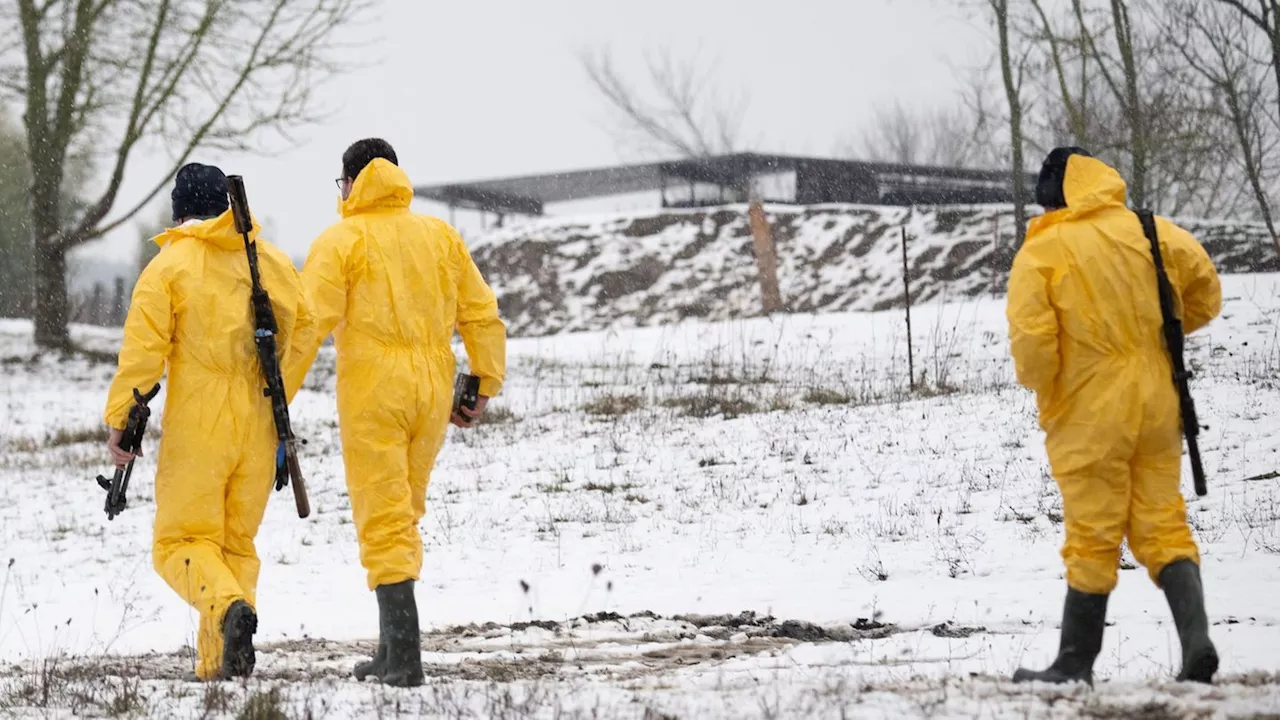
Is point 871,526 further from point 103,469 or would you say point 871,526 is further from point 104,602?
point 103,469

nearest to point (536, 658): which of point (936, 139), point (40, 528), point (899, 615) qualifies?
point (899, 615)

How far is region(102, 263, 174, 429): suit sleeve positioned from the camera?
4820mm

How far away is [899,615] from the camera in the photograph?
20.6 feet

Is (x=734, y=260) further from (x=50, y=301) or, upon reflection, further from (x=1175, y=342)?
(x=1175, y=342)

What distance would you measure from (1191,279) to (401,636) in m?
3.11

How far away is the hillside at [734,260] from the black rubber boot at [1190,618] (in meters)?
18.2

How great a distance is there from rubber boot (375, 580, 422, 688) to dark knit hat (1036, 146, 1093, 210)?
2.71 meters

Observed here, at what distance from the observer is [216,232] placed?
5027mm

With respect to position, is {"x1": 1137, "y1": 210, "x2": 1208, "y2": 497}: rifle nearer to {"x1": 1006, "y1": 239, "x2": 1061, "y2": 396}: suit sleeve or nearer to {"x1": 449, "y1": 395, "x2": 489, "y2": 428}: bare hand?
{"x1": 1006, "y1": 239, "x2": 1061, "y2": 396}: suit sleeve

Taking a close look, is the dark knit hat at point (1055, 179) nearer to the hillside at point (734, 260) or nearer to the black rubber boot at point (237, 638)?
the black rubber boot at point (237, 638)

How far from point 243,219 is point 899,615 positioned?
→ 3.59m

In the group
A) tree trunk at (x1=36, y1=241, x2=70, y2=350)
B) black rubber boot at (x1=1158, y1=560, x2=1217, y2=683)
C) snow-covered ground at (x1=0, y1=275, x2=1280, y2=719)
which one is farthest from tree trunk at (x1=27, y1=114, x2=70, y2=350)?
black rubber boot at (x1=1158, y1=560, x2=1217, y2=683)

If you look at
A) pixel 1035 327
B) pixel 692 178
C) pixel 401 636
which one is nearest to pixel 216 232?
pixel 401 636

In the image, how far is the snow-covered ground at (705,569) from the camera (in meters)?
4.30
